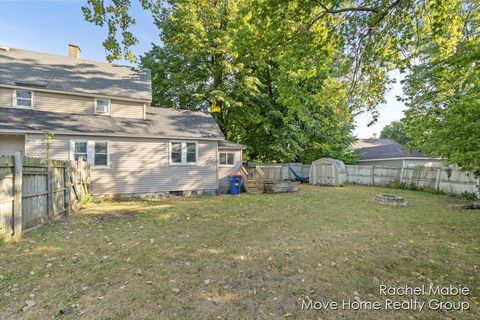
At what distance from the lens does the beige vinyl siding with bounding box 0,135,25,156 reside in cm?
1015

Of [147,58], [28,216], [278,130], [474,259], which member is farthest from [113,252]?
[147,58]

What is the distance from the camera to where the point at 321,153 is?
21938mm

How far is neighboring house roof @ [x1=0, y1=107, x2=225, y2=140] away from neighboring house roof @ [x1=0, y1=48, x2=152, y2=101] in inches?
55.5

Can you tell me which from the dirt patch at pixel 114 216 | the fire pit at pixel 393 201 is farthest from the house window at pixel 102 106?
the fire pit at pixel 393 201

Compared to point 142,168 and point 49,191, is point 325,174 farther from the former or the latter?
point 49,191

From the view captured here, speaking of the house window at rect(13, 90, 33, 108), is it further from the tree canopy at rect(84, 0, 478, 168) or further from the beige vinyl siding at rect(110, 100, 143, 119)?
the tree canopy at rect(84, 0, 478, 168)

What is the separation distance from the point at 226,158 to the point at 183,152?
8.92 feet

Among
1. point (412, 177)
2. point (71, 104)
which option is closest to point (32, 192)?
point (71, 104)

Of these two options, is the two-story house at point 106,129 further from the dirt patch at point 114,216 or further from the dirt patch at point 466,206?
the dirt patch at point 466,206

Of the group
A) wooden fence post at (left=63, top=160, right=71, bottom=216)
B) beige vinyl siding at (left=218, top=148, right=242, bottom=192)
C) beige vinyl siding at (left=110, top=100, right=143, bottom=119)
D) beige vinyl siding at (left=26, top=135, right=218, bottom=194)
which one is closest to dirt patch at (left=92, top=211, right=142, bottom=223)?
wooden fence post at (left=63, top=160, right=71, bottom=216)

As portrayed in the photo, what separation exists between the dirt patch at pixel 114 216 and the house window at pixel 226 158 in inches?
260

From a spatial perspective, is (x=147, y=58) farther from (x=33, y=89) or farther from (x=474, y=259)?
(x=474, y=259)

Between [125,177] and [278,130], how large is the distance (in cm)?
1225

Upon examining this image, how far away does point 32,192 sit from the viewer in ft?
19.0
